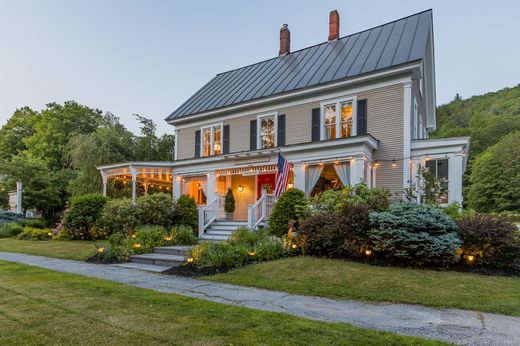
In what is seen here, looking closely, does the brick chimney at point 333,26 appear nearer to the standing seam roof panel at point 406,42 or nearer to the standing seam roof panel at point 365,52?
the standing seam roof panel at point 365,52

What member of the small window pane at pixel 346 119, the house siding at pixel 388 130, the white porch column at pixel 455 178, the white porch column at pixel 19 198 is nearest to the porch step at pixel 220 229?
the small window pane at pixel 346 119

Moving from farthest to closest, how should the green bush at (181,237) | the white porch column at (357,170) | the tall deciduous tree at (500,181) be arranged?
the tall deciduous tree at (500,181) → the white porch column at (357,170) → the green bush at (181,237)

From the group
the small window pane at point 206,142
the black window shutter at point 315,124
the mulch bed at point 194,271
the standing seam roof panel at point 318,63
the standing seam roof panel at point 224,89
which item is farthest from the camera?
the standing seam roof panel at point 224,89

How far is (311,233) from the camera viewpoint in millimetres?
8734

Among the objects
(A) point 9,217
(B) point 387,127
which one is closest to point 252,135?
(B) point 387,127

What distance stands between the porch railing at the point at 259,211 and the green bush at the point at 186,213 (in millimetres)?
2753

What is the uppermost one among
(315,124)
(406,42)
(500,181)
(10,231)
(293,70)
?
(406,42)

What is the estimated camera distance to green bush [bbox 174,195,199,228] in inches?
552

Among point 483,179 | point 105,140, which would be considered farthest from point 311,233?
point 483,179

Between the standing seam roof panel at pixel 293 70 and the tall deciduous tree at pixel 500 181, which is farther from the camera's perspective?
the tall deciduous tree at pixel 500 181

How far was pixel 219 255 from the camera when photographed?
7.96 m

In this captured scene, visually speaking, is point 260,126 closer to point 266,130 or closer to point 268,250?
point 266,130

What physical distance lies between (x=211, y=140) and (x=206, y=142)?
0.42 m

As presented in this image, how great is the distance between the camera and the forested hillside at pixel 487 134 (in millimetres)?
31203
